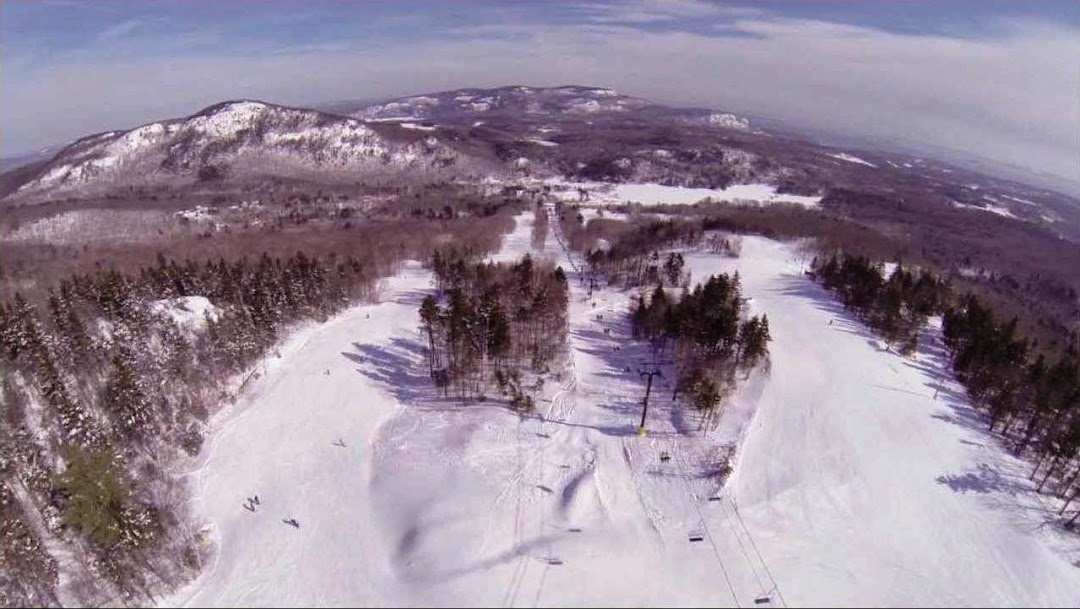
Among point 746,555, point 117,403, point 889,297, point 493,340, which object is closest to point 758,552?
point 746,555

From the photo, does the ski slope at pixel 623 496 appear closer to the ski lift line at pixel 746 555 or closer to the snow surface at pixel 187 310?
the ski lift line at pixel 746 555

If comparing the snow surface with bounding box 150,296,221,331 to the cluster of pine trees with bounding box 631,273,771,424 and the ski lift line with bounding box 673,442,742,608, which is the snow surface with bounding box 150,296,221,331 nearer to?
the cluster of pine trees with bounding box 631,273,771,424

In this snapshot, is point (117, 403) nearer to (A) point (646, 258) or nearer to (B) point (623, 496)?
(B) point (623, 496)

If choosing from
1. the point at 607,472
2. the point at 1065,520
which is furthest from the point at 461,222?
the point at 1065,520

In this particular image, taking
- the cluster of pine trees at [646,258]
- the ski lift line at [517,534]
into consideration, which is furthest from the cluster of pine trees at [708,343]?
the cluster of pine trees at [646,258]

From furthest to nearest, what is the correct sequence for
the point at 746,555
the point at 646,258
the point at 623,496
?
1. the point at 646,258
2. the point at 623,496
3. the point at 746,555
